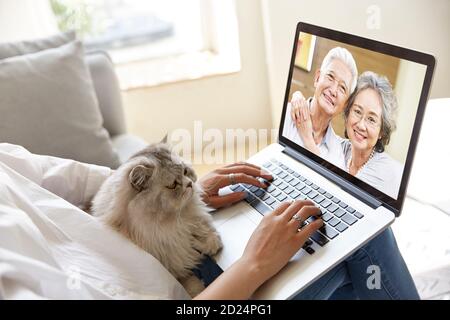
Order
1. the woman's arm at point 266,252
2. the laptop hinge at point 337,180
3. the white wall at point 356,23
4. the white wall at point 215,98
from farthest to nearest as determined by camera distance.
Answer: the white wall at point 215,98
the white wall at point 356,23
the laptop hinge at point 337,180
the woman's arm at point 266,252

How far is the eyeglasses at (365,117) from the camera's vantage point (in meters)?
0.97

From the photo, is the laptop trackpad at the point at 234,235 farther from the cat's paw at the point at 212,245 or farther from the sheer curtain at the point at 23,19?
the sheer curtain at the point at 23,19

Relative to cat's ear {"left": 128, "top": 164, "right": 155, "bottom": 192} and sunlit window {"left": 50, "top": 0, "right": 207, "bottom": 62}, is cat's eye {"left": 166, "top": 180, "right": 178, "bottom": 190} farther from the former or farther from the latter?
sunlit window {"left": 50, "top": 0, "right": 207, "bottom": 62}

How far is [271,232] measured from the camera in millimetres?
877

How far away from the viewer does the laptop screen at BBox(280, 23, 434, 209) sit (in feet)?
2.98

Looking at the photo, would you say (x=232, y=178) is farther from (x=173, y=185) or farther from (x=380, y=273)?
(x=380, y=273)

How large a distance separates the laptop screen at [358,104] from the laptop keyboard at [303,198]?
70mm

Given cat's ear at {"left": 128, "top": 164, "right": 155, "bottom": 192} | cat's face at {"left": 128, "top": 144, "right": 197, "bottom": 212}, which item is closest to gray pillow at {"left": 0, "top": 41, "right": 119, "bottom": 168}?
cat's face at {"left": 128, "top": 144, "right": 197, "bottom": 212}

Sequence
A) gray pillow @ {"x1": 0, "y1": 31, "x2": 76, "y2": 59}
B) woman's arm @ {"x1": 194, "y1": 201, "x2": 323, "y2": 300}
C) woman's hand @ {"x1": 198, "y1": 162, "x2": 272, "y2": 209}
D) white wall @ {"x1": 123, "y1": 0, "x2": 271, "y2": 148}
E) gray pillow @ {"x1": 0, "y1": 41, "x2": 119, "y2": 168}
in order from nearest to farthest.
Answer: woman's arm @ {"x1": 194, "y1": 201, "x2": 323, "y2": 300}
woman's hand @ {"x1": 198, "y1": 162, "x2": 272, "y2": 209}
gray pillow @ {"x1": 0, "y1": 41, "x2": 119, "y2": 168}
gray pillow @ {"x1": 0, "y1": 31, "x2": 76, "y2": 59}
white wall @ {"x1": 123, "y1": 0, "x2": 271, "y2": 148}

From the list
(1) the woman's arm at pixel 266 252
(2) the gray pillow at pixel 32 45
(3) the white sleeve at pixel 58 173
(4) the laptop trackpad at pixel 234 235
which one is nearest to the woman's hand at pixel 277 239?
(1) the woman's arm at pixel 266 252

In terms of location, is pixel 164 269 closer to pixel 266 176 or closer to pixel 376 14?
pixel 266 176

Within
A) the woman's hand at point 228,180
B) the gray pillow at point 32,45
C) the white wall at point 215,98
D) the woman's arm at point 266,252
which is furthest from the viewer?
the white wall at point 215,98

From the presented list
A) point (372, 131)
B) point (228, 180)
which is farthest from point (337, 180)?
point (228, 180)

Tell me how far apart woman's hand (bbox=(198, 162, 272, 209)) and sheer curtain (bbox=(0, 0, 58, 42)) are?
1.44m
